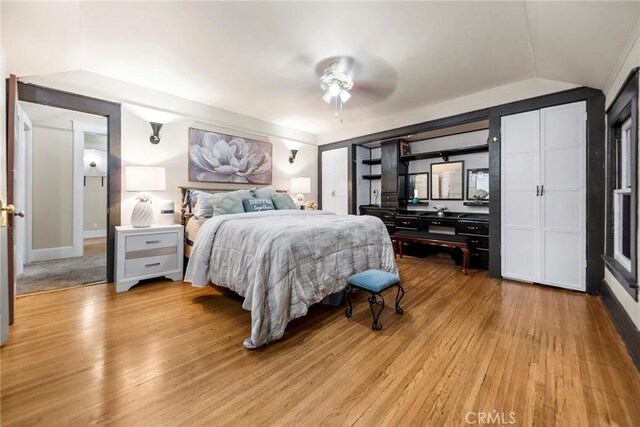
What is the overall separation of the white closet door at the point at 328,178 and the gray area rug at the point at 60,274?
13.0 feet

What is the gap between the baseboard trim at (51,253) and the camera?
163 inches

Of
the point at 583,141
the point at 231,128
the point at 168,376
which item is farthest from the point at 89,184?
the point at 583,141

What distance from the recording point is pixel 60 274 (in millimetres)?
3453

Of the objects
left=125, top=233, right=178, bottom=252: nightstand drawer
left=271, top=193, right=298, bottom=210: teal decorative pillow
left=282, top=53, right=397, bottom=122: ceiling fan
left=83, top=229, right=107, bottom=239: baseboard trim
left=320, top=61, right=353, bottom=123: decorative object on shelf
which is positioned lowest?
left=83, top=229, right=107, bottom=239: baseboard trim

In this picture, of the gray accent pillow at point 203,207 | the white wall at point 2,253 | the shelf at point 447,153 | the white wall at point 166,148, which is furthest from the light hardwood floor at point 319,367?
the shelf at point 447,153

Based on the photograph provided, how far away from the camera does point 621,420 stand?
4.04 feet

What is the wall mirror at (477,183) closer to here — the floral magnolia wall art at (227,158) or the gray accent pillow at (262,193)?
the gray accent pillow at (262,193)

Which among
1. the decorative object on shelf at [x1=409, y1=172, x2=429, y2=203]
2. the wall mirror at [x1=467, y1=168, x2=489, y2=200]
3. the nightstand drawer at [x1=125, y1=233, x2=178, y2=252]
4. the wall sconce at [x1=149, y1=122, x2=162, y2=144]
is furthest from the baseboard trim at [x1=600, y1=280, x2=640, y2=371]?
the wall sconce at [x1=149, y1=122, x2=162, y2=144]

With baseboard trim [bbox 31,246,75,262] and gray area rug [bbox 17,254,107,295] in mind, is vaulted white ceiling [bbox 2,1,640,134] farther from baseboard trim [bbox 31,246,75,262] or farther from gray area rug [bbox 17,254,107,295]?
baseboard trim [bbox 31,246,75,262]

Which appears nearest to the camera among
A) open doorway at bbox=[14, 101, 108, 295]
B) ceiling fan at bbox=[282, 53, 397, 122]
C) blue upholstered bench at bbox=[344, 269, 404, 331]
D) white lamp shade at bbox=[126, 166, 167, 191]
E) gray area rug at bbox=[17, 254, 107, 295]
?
blue upholstered bench at bbox=[344, 269, 404, 331]

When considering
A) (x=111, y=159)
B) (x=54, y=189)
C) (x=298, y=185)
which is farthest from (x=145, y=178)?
(x=54, y=189)

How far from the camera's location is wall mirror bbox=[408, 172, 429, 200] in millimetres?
5020

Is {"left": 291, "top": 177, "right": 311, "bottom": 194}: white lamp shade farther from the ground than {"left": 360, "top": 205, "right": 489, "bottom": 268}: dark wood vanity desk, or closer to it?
farther from the ground

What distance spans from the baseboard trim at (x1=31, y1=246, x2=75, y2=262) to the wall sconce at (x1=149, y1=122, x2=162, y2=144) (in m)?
2.73
